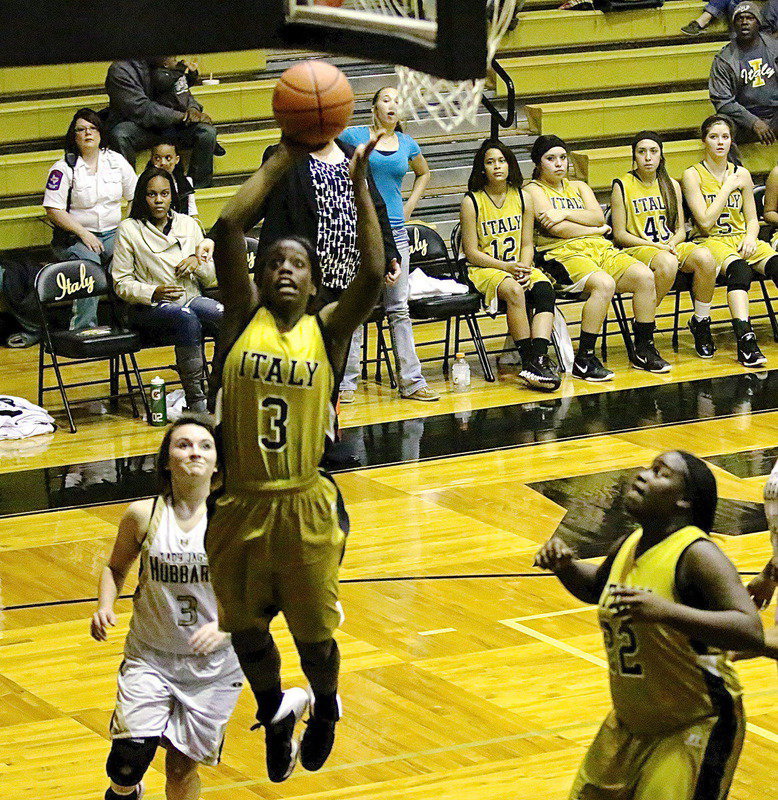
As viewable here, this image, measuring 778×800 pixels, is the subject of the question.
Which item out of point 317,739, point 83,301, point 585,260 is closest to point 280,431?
point 317,739

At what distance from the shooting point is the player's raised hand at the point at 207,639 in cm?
474

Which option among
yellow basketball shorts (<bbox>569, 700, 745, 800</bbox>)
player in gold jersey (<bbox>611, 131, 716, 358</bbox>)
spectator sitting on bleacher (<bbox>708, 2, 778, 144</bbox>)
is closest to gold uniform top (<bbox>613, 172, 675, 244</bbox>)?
player in gold jersey (<bbox>611, 131, 716, 358</bbox>)

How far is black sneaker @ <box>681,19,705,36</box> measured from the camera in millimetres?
14289

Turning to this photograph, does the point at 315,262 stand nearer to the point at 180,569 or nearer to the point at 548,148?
the point at 180,569

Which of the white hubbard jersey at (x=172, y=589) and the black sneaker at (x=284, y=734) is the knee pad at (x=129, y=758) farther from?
the black sneaker at (x=284, y=734)

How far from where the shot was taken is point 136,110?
37.8 ft

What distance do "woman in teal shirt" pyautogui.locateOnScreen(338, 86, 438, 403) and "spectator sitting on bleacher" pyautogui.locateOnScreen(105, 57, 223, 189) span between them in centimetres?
206

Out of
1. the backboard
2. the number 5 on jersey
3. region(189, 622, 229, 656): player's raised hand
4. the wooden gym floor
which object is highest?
the backboard

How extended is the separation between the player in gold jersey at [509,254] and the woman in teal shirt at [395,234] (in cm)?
53

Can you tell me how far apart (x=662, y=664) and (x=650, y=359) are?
700 centimetres

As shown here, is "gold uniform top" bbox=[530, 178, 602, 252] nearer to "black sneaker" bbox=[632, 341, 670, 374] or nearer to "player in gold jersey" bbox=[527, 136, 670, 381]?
"player in gold jersey" bbox=[527, 136, 670, 381]

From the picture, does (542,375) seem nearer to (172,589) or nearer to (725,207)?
(725,207)

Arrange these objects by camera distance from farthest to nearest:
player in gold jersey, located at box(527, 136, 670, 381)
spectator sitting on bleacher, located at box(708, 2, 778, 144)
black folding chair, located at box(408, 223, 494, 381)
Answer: spectator sitting on bleacher, located at box(708, 2, 778, 144) < player in gold jersey, located at box(527, 136, 670, 381) < black folding chair, located at box(408, 223, 494, 381)

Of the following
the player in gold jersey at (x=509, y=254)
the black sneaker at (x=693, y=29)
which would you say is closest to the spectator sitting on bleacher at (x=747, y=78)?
the black sneaker at (x=693, y=29)
